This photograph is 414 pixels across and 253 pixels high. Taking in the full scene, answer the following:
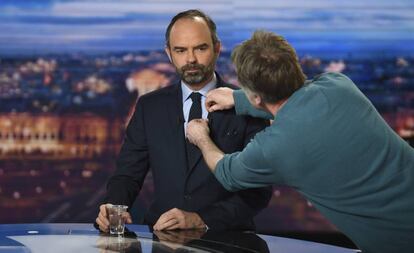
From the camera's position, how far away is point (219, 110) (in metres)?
3.13

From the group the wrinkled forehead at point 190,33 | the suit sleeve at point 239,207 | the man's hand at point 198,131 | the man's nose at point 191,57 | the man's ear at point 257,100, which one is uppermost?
the wrinkled forehead at point 190,33

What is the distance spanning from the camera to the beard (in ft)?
10.3

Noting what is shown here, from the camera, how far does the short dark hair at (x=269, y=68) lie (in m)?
2.39

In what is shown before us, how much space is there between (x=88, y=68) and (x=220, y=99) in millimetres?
2254

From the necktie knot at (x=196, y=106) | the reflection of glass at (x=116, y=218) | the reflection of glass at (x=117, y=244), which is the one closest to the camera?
the reflection of glass at (x=117, y=244)

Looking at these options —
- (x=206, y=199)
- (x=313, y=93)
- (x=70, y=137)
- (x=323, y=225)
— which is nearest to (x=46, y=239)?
(x=206, y=199)

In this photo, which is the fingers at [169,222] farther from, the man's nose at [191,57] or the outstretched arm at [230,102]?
the man's nose at [191,57]

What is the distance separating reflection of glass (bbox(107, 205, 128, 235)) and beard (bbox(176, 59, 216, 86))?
0.68 metres

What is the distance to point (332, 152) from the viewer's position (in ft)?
7.52

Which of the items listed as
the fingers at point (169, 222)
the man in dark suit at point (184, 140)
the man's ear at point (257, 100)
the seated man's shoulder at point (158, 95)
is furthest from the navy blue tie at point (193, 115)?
the man's ear at point (257, 100)

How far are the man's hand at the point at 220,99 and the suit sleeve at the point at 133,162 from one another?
0.36 meters

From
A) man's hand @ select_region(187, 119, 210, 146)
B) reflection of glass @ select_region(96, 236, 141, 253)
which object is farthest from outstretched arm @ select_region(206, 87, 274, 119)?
reflection of glass @ select_region(96, 236, 141, 253)

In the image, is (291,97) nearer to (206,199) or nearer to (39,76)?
(206,199)

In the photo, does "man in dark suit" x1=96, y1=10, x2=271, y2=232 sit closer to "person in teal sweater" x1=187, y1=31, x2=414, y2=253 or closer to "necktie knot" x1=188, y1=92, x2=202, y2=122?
"necktie knot" x1=188, y1=92, x2=202, y2=122
